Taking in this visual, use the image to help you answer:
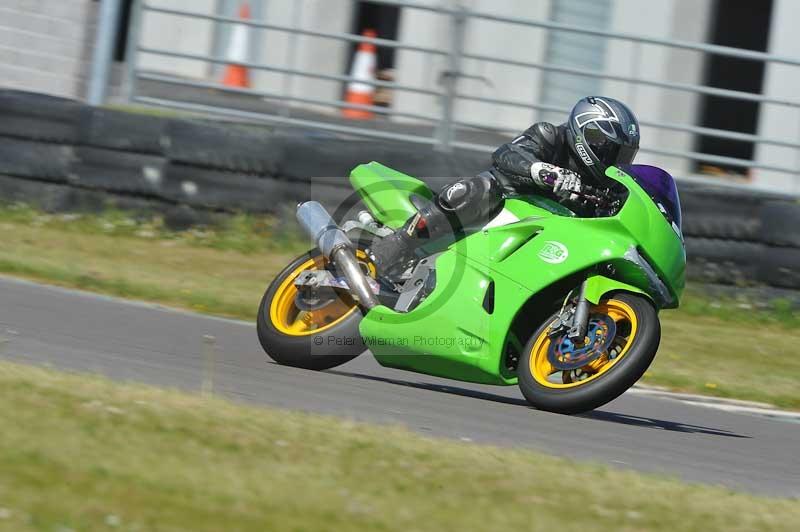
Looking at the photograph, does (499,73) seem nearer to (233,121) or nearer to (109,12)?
(233,121)

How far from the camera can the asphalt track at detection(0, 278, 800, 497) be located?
18.5 feet

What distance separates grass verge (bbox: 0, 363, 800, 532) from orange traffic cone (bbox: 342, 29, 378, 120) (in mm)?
7161

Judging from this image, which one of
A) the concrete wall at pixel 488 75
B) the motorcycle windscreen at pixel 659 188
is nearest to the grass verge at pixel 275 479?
the motorcycle windscreen at pixel 659 188

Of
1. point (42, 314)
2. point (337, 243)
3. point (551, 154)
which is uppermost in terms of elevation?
point (551, 154)

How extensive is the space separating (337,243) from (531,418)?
1264mm

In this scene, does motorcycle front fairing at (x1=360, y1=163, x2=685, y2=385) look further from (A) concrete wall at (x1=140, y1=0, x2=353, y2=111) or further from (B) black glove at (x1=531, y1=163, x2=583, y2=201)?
(A) concrete wall at (x1=140, y1=0, x2=353, y2=111)

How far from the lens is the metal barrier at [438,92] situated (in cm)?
1107

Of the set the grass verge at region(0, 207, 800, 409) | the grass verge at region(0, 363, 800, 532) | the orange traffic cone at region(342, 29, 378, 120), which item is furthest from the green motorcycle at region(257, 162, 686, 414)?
the orange traffic cone at region(342, 29, 378, 120)

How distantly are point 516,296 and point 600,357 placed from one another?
18.8 inches

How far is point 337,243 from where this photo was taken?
6.59m

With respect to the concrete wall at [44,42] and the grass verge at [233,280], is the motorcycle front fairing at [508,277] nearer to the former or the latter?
the grass verge at [233,280]

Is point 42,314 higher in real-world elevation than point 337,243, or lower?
lower

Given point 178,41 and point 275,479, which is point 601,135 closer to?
point 275,479

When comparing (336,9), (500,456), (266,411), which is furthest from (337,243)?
(336,9)
